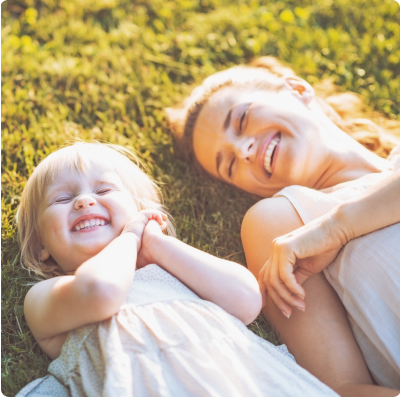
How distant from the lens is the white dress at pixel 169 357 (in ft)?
5.42

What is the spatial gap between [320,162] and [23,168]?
2176 mm

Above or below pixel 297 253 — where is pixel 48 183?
above

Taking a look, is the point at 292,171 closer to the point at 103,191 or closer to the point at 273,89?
the point at 273,89

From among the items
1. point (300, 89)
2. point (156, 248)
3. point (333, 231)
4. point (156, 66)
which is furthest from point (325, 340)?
point (156, 66)

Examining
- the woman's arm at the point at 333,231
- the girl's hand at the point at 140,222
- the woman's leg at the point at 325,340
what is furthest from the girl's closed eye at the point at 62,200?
the woman's leg at the point at 325,340

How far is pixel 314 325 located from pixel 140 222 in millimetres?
1065

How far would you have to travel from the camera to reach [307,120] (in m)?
2.75

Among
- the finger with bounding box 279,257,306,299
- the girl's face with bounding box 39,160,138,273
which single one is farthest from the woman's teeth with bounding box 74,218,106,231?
the finger with bounding box 279,257,306,299

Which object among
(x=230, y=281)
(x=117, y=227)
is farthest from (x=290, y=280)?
(x=117, y=227)

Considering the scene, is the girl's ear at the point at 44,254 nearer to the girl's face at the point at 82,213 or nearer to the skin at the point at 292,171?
the girl's face at the point at 82,213

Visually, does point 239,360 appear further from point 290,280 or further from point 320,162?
point 320,162

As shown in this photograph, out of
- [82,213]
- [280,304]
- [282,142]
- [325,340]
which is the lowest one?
[325,340]

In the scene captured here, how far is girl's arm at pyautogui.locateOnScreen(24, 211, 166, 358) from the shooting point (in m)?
1.74

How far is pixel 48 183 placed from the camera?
226cm
